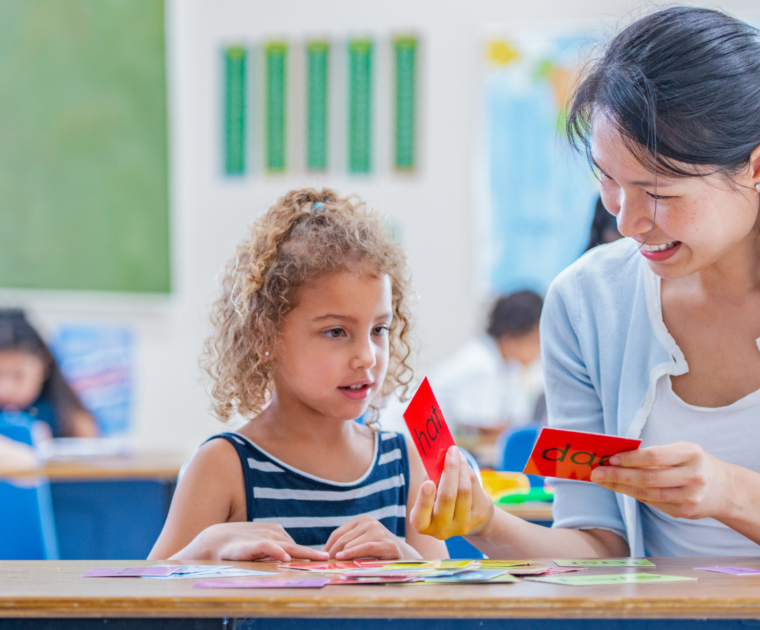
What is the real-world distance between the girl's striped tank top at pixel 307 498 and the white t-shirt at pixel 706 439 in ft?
1.38

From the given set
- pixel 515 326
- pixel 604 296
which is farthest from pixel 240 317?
pixel 515 326

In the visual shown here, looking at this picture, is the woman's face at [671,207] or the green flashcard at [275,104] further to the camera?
the green flashcard at [275,104]

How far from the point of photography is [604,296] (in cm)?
129

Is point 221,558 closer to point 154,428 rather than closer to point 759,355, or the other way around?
point 759,355

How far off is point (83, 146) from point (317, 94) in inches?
51.0

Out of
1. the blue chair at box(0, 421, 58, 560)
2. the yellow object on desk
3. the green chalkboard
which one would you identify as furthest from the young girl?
the green chalkboard

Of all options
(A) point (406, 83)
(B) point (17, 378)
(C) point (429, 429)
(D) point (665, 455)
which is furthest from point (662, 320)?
(A) point (406, 83)

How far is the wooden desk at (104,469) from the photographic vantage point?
251 centimetres

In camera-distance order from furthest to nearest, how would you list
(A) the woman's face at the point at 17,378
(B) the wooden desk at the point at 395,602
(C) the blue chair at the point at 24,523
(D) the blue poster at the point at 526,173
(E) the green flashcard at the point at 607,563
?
1. (D) the blue poster at the point at 526,173
2. (A) the woman's face at the point at 17,378
3. (C) the blue chair at the point at 24,523
4. (E) the green flashcard at the point at 607,563
5. (B) the wooden desk at the point at 395,602

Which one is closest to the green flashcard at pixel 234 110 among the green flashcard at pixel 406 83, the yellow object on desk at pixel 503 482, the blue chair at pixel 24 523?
the green flashcard at pixel 406 83

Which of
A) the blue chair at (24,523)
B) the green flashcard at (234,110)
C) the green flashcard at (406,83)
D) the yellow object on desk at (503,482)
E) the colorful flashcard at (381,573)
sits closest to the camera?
the colorful flashcard at (381,573)

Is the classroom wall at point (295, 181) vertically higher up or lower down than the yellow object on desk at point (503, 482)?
higher up

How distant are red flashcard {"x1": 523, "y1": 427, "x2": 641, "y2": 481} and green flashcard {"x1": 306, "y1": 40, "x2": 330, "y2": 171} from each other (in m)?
3.78

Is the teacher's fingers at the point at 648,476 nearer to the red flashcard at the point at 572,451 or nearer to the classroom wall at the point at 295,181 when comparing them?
the red flashcard at the point at 572,451
